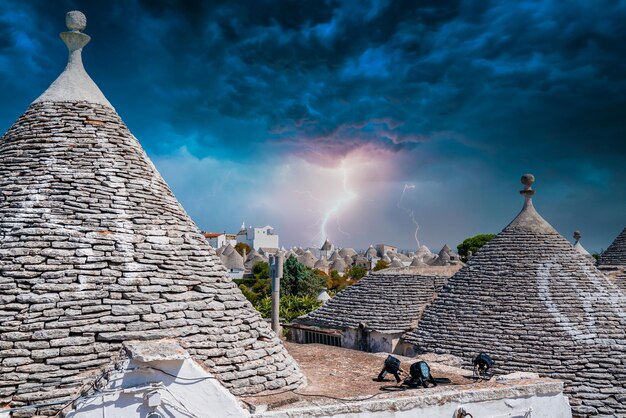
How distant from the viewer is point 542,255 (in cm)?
1655

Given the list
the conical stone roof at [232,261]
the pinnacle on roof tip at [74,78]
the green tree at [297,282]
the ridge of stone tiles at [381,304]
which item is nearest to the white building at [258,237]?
the conical stone roof at [232,261]

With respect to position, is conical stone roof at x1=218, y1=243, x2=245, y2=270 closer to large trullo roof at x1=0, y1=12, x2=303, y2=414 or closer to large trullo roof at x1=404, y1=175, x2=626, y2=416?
large trullo roof at x1=404, y1=175, x2=626, y2=416

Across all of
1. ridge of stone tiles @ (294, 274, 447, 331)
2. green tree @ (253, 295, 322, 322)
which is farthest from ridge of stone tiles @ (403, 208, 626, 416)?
green tree @ (253, 295, 322, 322)

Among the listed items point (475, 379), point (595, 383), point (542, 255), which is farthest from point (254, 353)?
point (542, 255)

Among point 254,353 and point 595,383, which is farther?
point 595,383

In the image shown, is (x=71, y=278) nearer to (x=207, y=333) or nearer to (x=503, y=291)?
(x=207, y=333)

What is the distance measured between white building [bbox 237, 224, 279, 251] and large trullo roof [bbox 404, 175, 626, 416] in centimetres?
8273

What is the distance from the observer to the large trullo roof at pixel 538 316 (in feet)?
44.9

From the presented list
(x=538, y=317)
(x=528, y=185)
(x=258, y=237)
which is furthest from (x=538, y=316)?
(x=258, y=237)

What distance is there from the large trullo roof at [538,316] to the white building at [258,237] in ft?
271

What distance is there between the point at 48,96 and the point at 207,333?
5.20 m

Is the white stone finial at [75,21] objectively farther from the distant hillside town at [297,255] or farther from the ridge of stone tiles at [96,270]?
the distant hillside town at [297,255]

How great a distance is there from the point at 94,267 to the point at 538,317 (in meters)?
11.6

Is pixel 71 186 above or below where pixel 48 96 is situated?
below
